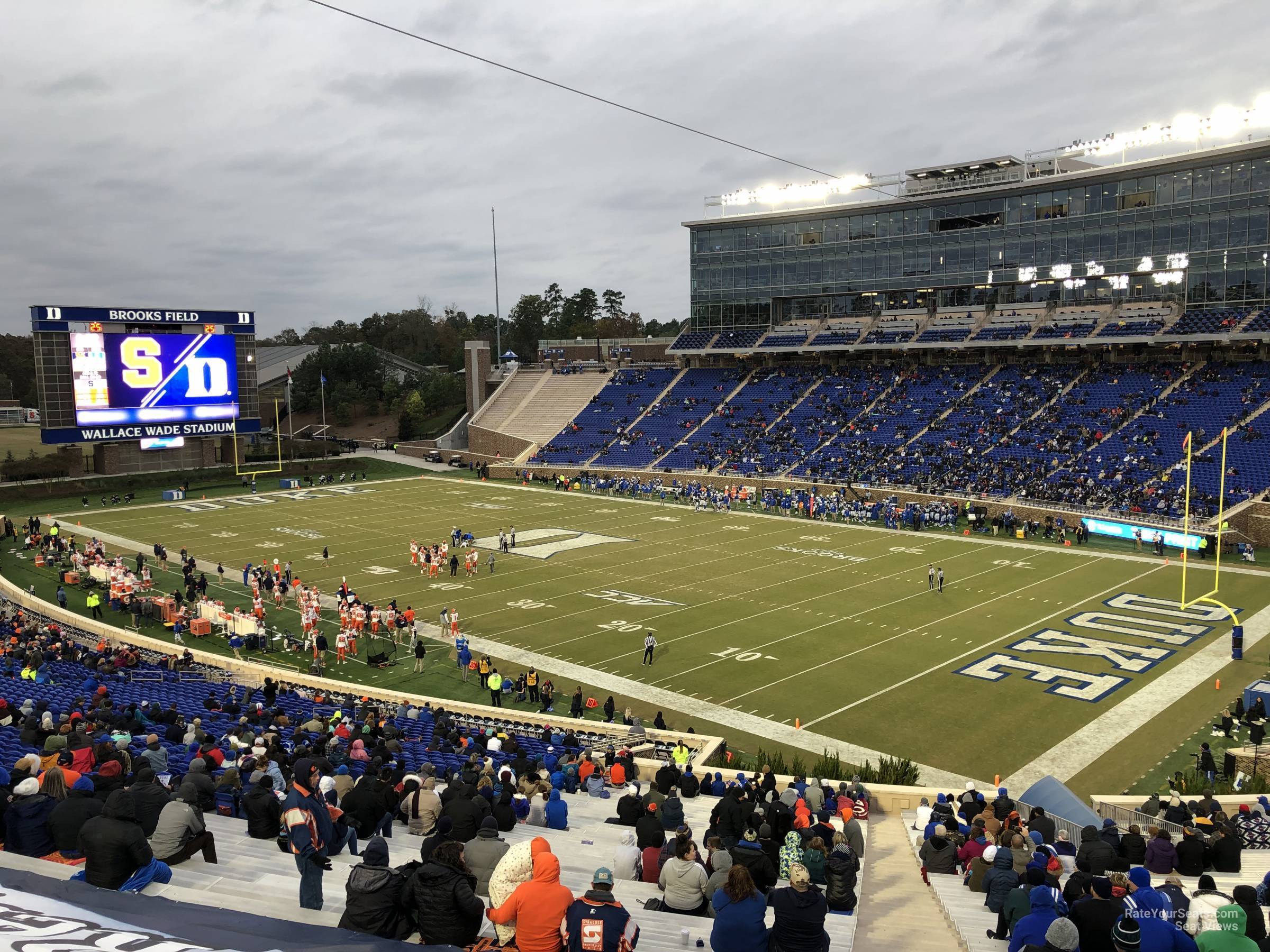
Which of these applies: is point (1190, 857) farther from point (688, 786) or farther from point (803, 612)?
point (803, 612)

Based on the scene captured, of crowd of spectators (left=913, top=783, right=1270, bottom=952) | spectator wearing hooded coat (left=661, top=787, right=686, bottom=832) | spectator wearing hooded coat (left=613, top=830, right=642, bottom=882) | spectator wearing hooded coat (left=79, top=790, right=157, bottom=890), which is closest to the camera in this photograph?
crowd of spectators (left=913, top=783, right=1270, bottom=952)

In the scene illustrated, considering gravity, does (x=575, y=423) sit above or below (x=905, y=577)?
above

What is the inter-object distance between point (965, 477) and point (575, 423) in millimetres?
32626

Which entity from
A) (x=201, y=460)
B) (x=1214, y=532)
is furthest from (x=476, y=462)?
(x=1214, y=532)

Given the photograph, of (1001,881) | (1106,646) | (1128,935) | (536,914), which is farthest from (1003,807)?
(1106,646)

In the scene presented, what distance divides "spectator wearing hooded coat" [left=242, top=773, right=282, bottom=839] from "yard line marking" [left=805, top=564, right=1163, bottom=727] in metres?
13.3

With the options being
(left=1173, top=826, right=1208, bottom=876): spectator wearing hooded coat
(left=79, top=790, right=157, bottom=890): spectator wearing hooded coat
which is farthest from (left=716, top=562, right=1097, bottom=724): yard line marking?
(left=79, top=790, right=157, bottom=890): spectator wearing hooded coat

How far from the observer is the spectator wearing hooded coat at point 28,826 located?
751cm

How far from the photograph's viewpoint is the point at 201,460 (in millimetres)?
63469

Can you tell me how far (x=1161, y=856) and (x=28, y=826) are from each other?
11221 mm

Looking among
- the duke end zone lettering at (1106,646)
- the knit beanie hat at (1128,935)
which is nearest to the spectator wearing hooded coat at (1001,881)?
the knit beanie hat at (1128,935)

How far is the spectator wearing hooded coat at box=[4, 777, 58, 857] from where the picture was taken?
751 centimetres

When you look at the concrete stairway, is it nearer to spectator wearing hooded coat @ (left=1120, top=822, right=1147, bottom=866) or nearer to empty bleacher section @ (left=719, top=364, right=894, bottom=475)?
spectator wearing hooded coat @ (left=1120, top=822, right=1147, bottom=866)

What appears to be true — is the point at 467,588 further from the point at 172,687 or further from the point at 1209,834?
the point at 1209,834
